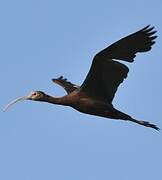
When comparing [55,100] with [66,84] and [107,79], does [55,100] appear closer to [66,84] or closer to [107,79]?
[107,79]

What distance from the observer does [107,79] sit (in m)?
30.5

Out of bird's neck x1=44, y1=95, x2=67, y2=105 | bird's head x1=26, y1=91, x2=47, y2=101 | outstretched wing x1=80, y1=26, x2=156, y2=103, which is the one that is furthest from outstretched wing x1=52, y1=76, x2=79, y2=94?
outstretched wing x1=80, y1=26, x2=156, y2=103

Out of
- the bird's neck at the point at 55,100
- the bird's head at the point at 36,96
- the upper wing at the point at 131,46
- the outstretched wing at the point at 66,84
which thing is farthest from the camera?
the outstretched wing at the point at 66,84

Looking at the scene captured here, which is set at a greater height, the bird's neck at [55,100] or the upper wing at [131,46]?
the upper wing at [131,46]

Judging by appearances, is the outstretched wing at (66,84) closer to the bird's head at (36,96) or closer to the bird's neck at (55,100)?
the bird's head at (36,96)

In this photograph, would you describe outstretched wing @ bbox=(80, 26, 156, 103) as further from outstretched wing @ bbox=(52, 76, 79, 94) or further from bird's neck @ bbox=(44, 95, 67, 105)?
outstretched wing @ bbox=(52, 76, 79, 94)

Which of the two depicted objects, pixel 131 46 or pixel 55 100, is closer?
pixel 131 46

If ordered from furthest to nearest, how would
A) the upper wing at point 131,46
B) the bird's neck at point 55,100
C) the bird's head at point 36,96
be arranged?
the bird's head at point 36,96, the bird's neck at point 55,100, the upper wing at point 131,46

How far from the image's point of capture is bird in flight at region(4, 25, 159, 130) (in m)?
29.8

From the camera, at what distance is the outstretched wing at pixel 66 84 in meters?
32.8

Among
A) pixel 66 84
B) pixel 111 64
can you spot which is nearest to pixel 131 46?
pixel 111 64

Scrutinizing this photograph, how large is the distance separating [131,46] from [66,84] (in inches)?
158

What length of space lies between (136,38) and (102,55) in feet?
2.91

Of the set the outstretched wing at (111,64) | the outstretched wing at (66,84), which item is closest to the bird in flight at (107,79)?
the outstretched wing at (111,64)
